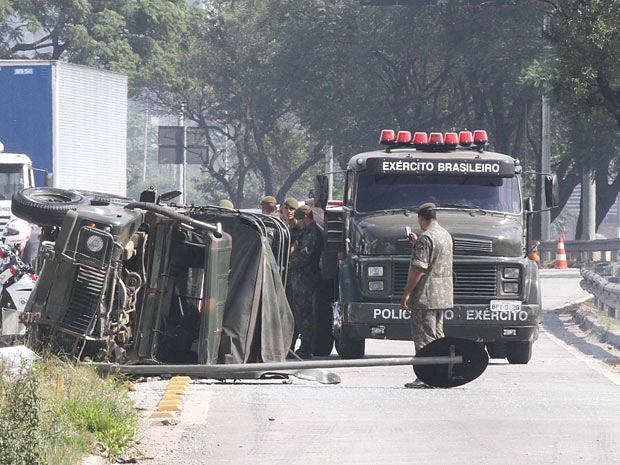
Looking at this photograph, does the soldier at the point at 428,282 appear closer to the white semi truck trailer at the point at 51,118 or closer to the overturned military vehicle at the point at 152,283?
the overturned military vehicle at the point at 152,283

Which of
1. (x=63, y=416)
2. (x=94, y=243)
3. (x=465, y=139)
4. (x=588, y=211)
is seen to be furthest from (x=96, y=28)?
(x=63, y=416)

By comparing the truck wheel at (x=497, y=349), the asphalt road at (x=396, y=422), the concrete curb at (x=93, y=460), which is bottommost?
the truck wheel at (x=497, y=349)

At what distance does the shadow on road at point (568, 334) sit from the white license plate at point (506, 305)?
109 inches

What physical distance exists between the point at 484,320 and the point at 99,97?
20238mm

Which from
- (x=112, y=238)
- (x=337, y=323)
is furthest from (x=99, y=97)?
(x=112, y=238)

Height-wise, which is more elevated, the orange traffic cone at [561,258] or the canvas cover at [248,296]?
the canvas cover at [248,296]

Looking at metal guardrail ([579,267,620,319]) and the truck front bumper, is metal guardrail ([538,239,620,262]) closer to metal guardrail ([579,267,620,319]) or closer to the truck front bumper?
metal guardrail ([579,267,620,319])

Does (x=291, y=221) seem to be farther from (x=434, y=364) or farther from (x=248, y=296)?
Answer: (x=434, y=364)

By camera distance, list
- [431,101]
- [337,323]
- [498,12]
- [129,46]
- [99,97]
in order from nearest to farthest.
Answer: [337,323] → [99,97] → [498,12] → [431,101] → [129,46]

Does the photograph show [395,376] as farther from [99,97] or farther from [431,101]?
[431,101]

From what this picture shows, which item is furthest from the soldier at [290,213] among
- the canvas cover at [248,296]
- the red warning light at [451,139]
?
the canvas cover at [248,296]

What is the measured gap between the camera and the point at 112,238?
36.0 feet

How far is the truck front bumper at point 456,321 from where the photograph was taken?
14.5 metres

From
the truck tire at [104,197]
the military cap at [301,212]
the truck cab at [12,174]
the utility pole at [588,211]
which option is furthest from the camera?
the utility pole at [588,211]
